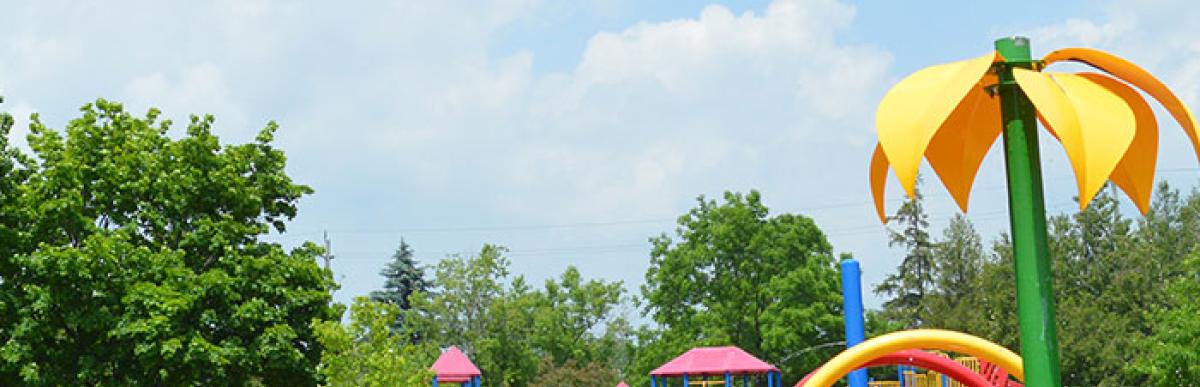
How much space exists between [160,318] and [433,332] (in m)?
38.8

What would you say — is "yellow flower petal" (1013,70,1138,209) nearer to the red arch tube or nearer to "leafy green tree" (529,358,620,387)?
the red arch tube

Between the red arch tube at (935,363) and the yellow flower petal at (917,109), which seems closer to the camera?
the yellow flower petal at (917,109)

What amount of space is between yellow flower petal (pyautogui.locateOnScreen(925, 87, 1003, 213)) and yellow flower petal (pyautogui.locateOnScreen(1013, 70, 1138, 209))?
5.86ft

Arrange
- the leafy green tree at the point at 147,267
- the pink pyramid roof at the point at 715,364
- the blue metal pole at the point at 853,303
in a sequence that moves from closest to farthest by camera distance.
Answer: the blue metal pole at the point at 853,303
the leafy green tree at the point at 147,267
the pink pyramid roof at the point at 715,364

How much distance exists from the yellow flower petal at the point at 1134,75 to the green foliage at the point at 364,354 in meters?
17.7

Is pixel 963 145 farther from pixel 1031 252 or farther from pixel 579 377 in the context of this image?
pixel 579 377

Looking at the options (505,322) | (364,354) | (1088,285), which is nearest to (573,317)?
(505,322)

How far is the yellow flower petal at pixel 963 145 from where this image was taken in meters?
10.4

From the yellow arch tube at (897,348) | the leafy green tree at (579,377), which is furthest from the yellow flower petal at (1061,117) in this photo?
the leafy green tree at (579,377)

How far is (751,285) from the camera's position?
50781 mm

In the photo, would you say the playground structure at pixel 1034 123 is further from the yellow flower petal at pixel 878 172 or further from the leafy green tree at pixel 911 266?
the leafy green tree at pixel 911 266

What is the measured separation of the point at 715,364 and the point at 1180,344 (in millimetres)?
12583

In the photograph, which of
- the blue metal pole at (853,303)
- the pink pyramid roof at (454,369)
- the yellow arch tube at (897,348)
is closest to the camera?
the yellow arch tube at (897,348)

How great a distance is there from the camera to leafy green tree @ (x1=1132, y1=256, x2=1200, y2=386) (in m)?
31.7
